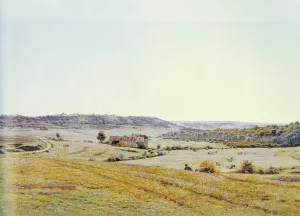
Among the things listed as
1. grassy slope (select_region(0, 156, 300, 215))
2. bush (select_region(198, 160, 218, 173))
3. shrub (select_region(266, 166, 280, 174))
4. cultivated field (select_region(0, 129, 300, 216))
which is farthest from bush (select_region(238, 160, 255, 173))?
grassy slope (select_region(0, 156, 300, 215))

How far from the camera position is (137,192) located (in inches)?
963

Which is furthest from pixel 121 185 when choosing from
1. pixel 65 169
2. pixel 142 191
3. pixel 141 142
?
pixel 141 142

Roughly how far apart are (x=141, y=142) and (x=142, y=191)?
50.9m

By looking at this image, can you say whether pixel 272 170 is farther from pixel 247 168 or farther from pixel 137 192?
pixel 137 192

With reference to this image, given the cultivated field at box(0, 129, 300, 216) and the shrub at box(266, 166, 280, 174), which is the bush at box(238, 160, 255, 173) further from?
the cultivated field at box(0, 129, 300, 216)

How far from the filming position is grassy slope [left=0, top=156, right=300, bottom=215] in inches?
823

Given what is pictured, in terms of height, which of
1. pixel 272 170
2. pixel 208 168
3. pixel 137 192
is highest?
pixel 272 170

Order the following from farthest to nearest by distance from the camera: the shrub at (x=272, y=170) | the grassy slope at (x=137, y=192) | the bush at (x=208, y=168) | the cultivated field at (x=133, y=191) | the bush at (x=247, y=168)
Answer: the bush at (x=247, y=168) < the bush at (x=208, y=168) < the shrub at (x=272, y=170) < the grassy slope at (x=137, y=192) < the cultivated field at (x=133, y=191)

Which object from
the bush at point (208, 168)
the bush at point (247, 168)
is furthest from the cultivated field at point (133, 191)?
the bush at point (208, 168)

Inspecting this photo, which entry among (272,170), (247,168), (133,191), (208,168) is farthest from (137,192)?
(272,170)

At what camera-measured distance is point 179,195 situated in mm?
24531

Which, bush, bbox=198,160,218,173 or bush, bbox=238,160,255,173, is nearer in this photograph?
bush, bbox=198,160,218,173

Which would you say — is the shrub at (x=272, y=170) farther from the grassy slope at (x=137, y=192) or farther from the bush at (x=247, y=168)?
the grassy slope at (x=137, y=192)

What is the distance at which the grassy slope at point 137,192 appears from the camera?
20906 millimetres
